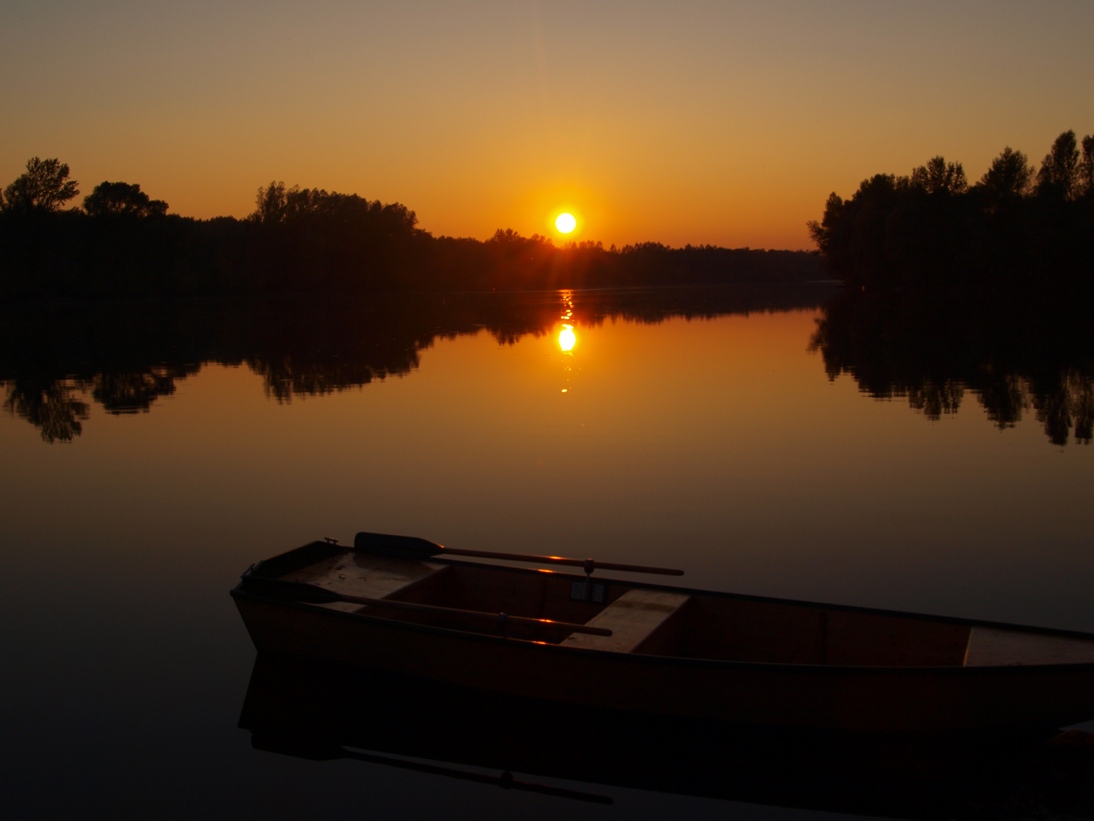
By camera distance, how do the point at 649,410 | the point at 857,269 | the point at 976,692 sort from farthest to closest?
the point at 857,269 → the point at 649,410 → the point at 976,692

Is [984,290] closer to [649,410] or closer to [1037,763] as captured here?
[649,410]

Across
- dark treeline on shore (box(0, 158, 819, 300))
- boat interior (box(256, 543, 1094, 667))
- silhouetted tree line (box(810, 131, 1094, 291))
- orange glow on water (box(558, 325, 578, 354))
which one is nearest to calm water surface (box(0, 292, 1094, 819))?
boat interior (box(256, 543, 1094, 667))

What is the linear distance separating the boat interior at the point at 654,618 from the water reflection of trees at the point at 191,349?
13675 mm

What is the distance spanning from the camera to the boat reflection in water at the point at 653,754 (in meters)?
6.21

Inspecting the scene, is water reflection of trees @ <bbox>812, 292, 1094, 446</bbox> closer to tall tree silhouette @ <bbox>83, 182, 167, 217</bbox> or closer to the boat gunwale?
the boat gunwale

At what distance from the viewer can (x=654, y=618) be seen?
7.66 meters

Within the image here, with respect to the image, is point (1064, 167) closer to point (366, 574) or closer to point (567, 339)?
point (567, 339)

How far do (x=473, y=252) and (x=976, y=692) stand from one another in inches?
5832

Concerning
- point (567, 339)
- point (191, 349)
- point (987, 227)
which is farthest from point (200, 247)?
point (987, 227)

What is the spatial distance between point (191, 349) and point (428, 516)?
3316 cm

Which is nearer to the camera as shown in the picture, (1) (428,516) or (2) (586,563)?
(2) (586,563)

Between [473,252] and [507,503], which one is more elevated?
[473,252]

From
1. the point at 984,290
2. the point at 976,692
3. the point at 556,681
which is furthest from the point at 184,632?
the point at 984,290

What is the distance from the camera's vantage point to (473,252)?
15112cm
